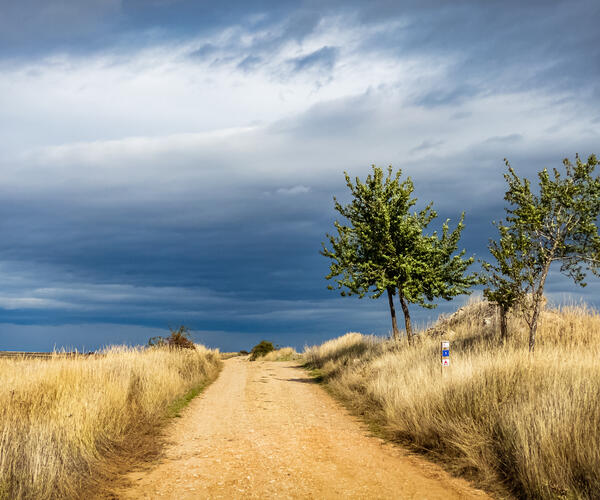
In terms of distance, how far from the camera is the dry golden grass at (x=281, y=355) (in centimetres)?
4462

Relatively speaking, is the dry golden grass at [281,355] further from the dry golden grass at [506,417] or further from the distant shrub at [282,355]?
the dry golden grass at [506,417]

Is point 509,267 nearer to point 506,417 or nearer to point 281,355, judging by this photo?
point 506,417

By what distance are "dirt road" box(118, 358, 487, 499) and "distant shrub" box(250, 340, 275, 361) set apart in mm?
31483

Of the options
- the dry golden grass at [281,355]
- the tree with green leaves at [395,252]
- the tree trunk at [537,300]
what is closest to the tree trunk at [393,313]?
the tree with green leaves at [395,252]

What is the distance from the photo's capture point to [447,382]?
36.6 feet

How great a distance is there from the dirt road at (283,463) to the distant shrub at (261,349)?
3148 cm

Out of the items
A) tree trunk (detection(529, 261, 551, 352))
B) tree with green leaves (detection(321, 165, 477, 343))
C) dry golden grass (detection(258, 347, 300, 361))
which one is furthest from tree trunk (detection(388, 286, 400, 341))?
dry golden grass (detection(258, 347, 300, 361))

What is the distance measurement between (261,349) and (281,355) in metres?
2.50

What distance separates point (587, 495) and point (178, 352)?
22188mm

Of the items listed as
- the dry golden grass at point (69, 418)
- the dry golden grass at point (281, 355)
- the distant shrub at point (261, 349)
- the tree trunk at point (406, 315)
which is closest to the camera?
the dry golden grass at point (69, 418)

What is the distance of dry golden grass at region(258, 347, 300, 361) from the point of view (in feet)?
146

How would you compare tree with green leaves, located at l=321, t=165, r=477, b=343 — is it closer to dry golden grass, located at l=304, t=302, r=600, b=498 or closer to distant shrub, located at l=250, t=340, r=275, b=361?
dry golden grass, located at l=304, t=302, r=600, b=498

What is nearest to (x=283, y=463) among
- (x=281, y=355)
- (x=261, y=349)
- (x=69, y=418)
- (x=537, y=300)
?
(x=69, y=418)

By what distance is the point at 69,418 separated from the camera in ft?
31.3
